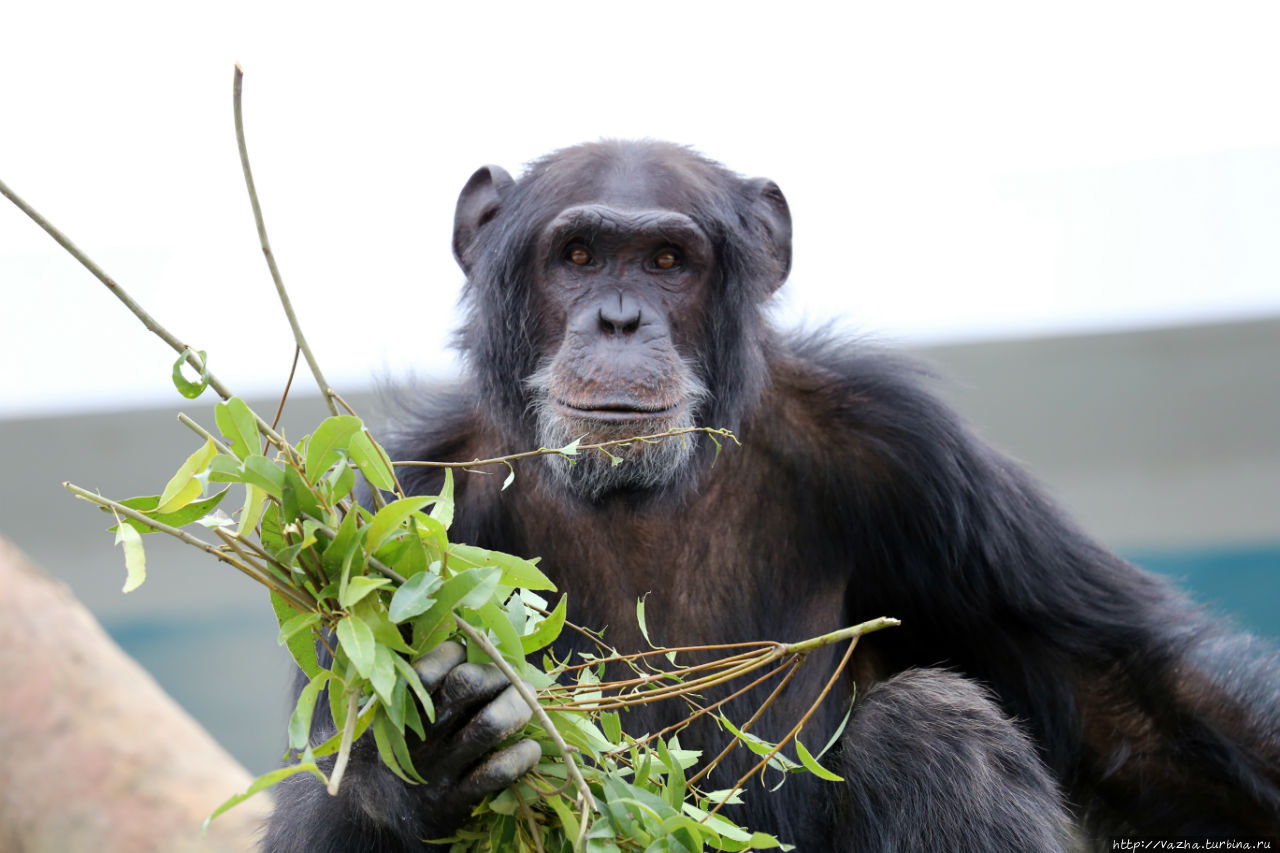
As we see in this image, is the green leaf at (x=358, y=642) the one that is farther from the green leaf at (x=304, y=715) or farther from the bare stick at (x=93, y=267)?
the bare stick at (x=93, y=267)

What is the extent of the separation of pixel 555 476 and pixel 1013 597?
1418 millimetres

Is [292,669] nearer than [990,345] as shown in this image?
Yes

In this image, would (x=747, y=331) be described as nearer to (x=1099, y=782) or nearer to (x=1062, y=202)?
(x=1099, y=782)

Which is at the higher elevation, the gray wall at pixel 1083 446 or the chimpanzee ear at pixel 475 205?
the chimpanzee ear at pixel 475 205

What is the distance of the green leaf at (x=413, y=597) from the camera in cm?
199

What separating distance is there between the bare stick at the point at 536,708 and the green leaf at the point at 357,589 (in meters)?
0.19

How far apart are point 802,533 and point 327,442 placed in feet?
6.07

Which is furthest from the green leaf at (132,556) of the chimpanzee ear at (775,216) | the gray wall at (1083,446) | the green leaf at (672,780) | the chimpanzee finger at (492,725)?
the gray wall at (1083,446)

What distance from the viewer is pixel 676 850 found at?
90.4 inches

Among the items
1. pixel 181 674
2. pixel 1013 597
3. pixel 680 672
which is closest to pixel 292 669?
pixel 680 672

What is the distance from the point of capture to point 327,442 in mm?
2102

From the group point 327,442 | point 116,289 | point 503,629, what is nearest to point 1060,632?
point 503,629

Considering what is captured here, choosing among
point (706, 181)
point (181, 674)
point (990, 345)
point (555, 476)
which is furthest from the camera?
point (181, 674)

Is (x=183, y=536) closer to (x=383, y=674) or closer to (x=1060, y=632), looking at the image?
(x=383, y=674)
